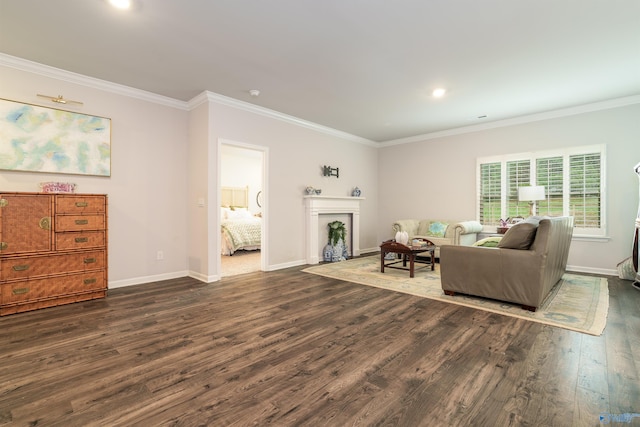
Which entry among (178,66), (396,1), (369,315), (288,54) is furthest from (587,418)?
(178,66)

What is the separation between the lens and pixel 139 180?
4.22m

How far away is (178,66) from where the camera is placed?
3473 millimetres

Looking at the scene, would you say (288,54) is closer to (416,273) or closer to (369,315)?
(369,315)

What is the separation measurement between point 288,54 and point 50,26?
2202 millimetres

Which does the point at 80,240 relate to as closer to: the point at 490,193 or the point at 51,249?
the point at 51,249

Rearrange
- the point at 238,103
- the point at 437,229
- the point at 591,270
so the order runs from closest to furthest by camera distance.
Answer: the point at 238,103 < the point at 591,270 < the point at 437,229

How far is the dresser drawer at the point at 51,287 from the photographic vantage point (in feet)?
9.64

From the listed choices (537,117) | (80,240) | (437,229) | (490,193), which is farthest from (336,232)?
(537,117)

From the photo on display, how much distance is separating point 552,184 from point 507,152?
3.10ft

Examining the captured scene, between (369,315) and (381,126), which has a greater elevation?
(381,126)

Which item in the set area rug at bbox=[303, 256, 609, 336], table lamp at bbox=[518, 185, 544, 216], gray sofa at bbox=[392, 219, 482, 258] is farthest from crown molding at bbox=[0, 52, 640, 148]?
area rug at bbox=[303, 256, 609, 336]

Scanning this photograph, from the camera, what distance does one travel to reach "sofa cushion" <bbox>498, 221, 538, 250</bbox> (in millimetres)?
3066

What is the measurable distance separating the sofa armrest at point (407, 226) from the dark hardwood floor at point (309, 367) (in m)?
2.78

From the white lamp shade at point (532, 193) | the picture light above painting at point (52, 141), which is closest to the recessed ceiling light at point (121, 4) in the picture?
the picture light above painting at point (52, 141)
